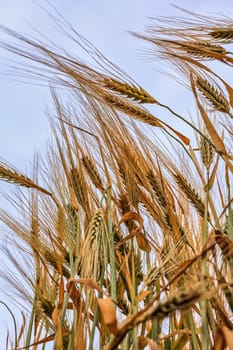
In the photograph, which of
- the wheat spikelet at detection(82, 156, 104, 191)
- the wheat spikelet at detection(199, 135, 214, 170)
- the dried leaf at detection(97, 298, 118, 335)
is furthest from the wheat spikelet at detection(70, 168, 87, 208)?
the dried leaf at detection(97, 298, 118, 335)

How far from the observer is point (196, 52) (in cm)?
143

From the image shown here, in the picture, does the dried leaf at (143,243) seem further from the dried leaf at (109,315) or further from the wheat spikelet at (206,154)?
the dried leaf at (109,315)

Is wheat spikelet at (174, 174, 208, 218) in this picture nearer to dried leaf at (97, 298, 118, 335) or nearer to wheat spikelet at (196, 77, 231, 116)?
wheat spikelet at (196, 77, 231, 116)

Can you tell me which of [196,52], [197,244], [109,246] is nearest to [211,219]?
[197,244]

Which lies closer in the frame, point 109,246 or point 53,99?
point 109,246

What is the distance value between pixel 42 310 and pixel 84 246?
0.28 m

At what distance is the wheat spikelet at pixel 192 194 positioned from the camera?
4.87ft

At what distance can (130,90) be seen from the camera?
1464 millimetres

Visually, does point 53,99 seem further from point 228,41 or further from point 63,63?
point 228,41

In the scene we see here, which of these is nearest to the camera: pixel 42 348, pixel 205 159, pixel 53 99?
pixel 42 348

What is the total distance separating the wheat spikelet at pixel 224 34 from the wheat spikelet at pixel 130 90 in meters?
0.20

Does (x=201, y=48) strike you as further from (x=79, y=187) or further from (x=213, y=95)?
(x=79, y=187)

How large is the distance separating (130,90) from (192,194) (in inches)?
10.9

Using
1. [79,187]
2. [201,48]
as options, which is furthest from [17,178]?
[201,48]
